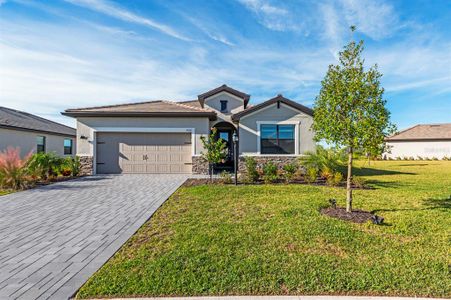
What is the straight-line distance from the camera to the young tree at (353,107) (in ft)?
18.3

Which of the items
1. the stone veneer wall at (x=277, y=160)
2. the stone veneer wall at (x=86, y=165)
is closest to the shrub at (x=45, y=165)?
the stone veneer wall at (x=86, y=165)

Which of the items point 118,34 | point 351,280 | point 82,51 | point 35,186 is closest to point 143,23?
point 118,34

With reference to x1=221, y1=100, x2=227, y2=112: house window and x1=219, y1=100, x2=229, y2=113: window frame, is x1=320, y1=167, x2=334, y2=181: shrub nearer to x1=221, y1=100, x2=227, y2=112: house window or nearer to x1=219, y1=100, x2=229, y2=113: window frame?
x1=219, y1=100, x2=229, y2=113: window frame

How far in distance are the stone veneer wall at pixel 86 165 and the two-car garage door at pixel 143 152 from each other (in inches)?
14.7

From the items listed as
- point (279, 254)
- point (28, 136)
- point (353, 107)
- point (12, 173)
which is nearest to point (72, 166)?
→ point (12, 173)

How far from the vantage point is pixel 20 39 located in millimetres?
9227

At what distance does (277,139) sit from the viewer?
13961mm

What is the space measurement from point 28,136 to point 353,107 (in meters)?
21.3

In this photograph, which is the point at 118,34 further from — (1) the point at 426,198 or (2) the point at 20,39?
(1) the point at 426,198

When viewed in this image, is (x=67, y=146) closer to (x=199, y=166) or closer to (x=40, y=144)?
(x=40, y=144)

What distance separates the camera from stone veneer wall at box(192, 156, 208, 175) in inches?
546

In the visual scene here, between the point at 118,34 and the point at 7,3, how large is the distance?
12.0 feet

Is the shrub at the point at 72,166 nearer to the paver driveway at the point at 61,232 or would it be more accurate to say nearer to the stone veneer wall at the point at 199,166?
the paver driveway at the point at 61,232

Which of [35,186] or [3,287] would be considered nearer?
[3,287]
